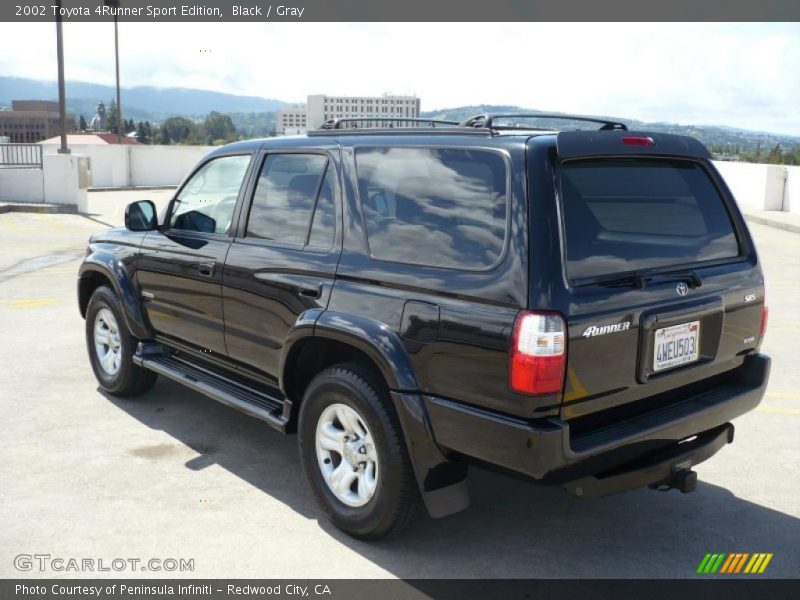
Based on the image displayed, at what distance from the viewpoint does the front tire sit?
3482 mm

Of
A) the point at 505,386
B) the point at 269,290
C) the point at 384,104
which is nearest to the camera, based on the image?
the point at 505,386

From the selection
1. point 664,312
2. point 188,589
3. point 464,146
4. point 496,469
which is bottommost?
point 188,589

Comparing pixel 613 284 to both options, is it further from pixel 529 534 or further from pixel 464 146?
pixel 529 534

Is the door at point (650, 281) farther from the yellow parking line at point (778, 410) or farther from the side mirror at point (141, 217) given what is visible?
the side mirror at point (141, 217)

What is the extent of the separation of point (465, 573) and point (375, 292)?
1.30 metres

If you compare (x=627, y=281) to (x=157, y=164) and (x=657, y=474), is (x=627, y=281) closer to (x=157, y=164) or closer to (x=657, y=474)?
(x=657, y=474)

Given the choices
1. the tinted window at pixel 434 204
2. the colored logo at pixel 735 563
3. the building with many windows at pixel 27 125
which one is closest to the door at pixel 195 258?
the tinted window at pixel 434 204

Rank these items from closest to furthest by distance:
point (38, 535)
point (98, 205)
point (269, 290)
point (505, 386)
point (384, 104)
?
point (505, 386) → point (38, 535) → point (269, 290) → point (384, 104) → point (98, 205)

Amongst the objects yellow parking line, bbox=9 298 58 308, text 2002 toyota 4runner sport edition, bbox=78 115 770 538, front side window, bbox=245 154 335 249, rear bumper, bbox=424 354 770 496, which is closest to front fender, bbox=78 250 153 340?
text 2002 toyota 4runner sport edition, bbox=78 115 770 538

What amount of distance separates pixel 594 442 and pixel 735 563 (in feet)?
3.58

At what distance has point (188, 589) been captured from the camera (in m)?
3.38

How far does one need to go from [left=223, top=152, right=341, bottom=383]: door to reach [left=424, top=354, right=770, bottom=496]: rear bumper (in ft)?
3.26

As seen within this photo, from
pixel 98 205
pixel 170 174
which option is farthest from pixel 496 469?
pixel 170 174

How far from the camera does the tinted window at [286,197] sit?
4.11 metres
